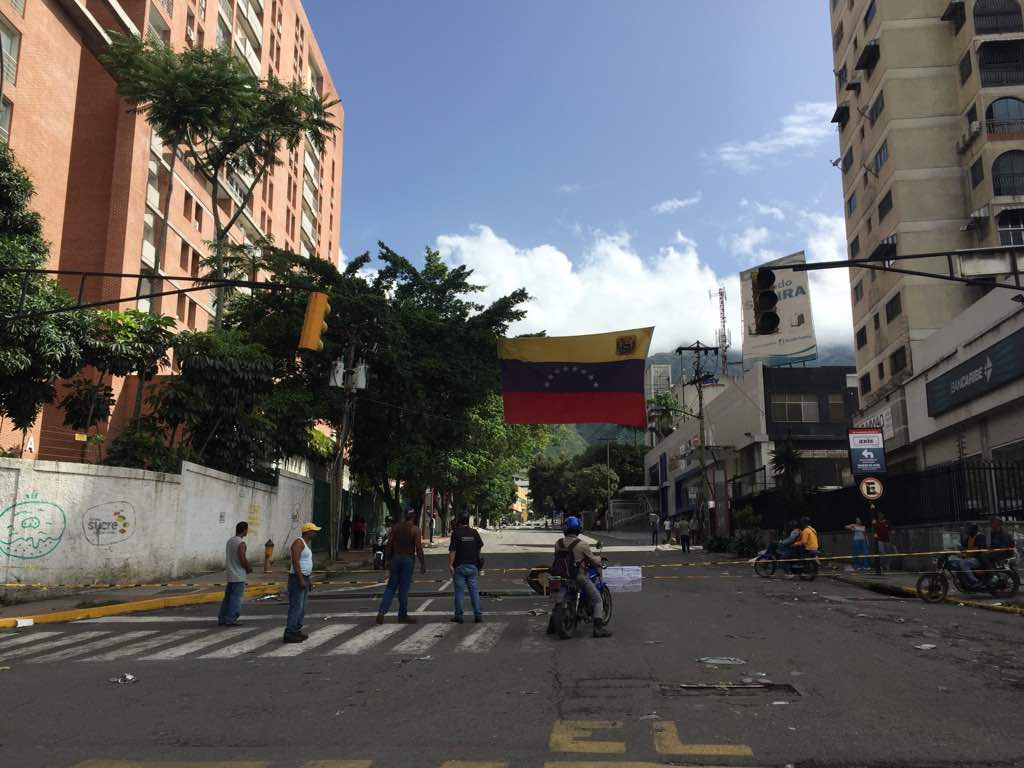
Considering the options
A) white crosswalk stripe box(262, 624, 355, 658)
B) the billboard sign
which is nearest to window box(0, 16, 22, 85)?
white crosswalk stripe box(262, 624, 355, 658)

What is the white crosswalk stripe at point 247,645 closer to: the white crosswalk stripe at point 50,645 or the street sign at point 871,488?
the white crosswalk stripe at point 50,645

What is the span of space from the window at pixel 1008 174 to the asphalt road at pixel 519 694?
126 ft

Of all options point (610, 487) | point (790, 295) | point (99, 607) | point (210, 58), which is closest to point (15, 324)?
point (99, 607)

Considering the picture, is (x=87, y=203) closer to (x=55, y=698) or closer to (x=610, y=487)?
(x=55, y=698)

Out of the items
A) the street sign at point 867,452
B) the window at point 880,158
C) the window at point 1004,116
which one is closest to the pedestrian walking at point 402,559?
the street sign at point 867,452

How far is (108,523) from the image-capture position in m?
19.4

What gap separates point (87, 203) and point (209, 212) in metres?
11.0

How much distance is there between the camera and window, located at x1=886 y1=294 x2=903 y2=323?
1876 inches

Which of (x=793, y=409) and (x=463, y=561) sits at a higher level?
(x=793, y=409)

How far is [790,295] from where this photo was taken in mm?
63000

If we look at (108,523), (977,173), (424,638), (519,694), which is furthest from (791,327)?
(519,694)

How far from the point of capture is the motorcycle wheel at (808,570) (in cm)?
2336

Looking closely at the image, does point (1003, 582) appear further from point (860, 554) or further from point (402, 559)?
point (402, 559)

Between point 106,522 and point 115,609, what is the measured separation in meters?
4.39
